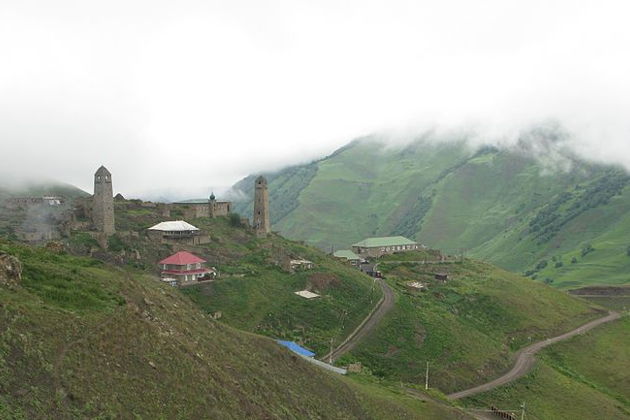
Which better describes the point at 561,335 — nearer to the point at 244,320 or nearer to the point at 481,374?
the point at 481,374

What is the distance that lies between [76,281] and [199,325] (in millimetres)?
10639

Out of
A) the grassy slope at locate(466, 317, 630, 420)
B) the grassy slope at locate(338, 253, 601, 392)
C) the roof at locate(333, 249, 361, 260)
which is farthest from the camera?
the roof at locate(333, 249, 361, 260)

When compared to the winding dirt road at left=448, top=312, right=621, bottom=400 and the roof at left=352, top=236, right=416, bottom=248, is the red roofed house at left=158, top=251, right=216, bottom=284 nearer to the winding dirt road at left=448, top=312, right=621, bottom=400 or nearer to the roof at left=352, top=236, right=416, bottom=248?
the winding dirt road at left=448, top=312, right=621, bottom=400

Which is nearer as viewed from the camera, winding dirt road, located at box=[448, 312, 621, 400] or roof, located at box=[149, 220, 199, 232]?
winding dirt road, located at box=[448, 312, 621, 400]

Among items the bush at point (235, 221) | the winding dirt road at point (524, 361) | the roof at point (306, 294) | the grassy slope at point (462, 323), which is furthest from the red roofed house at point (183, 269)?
the winding dirt road at point (524, 361)

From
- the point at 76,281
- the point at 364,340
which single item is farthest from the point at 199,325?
the point at 364,340

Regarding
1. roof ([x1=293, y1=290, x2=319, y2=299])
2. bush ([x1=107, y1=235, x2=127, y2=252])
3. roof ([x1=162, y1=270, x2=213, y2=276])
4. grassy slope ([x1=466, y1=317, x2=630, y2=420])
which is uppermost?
bush ([x1=107, y1=235, x2=127, y2=252])

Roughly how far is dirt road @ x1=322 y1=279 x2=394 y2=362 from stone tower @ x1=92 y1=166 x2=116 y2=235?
146ft

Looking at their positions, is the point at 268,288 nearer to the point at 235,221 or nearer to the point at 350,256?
the point at 235,221

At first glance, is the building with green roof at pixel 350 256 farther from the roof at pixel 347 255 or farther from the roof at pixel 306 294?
the roof at pixel 306 294

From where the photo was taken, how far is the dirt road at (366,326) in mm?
69625

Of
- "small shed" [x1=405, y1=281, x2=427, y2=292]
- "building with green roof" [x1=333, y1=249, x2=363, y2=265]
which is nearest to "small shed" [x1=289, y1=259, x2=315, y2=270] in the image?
"small shed" [x1=405, y1=281, x2=427, y2=292]

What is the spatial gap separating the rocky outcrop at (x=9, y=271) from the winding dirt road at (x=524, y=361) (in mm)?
51207

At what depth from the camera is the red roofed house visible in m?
78.7
